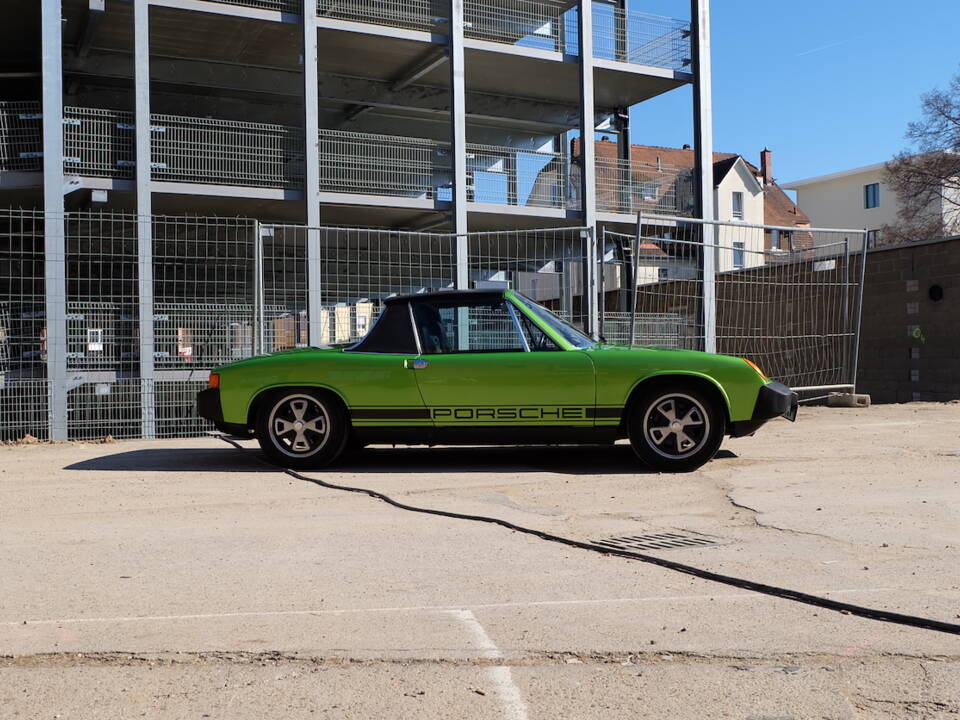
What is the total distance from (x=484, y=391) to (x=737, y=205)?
182 feet

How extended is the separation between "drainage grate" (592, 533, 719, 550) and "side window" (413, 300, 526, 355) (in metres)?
2.91

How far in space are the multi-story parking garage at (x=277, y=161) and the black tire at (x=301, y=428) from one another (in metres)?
4.04

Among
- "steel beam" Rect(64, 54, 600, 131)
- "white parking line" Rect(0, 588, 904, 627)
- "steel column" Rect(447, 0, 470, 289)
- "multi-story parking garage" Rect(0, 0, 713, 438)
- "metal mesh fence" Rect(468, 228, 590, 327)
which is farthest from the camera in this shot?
"steel beam" Rect(64, 54, 600, 131)

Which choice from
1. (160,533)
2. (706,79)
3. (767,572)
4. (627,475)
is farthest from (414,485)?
(706,79)

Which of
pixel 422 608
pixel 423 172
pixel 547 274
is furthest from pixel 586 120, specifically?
pixel 422 608

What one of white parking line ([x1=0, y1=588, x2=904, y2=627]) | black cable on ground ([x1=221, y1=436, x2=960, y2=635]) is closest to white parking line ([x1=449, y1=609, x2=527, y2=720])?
white parking line ([x1=0, y1=588, x2=904, y2=627])

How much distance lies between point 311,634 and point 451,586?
84 cm

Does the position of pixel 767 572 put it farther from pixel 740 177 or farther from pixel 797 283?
pixel 740 177

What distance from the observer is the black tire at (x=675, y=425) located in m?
7.73

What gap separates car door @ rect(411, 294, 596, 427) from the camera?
7793 millimetres

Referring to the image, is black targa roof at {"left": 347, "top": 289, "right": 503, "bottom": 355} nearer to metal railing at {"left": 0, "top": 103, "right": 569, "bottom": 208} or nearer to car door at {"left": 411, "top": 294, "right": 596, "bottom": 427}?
car door at {"left": 411, "top": 294, "right": 596, "bottom": 427}

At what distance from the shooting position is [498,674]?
3070mm

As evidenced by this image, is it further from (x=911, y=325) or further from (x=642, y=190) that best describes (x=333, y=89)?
(x=911, y=325)

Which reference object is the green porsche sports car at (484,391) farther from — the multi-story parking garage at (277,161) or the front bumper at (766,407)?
the multi-story parking garage at (277,161)
